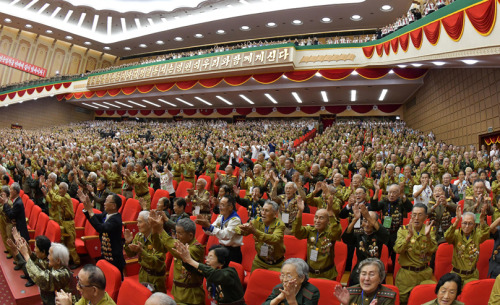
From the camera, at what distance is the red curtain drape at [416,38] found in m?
8.00

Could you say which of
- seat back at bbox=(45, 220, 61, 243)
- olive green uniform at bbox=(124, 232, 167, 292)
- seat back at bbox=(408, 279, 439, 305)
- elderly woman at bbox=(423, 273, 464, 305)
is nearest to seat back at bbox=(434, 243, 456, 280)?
seat back at bbox=(408, 279, 439, 305)

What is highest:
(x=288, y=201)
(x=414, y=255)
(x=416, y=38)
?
(x=416, y=38)

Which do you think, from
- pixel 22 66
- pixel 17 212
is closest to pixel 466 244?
pixel 17 212

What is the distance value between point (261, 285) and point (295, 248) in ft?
2.67

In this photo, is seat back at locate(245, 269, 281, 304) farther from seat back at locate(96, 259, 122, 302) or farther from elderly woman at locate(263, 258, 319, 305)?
seat back at locate(96, 259, 122, 302)

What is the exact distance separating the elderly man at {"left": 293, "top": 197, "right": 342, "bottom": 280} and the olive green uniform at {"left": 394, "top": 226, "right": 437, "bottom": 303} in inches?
17.9

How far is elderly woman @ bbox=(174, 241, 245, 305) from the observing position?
1.98m

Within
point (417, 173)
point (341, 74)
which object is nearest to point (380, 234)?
point (417, 173)

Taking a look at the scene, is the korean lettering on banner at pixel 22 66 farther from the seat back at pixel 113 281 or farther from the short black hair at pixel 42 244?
the seat back at pixel 113 281

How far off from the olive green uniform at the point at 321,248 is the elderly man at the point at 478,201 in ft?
4.96

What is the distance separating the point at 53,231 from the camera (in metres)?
3.45

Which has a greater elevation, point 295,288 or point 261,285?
point 295,288

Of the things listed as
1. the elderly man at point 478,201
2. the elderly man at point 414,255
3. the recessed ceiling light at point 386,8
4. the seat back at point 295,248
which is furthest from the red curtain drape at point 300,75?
the elderly man at point 414,255

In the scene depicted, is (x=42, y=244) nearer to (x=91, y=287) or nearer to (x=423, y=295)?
(x=91, y=287)
